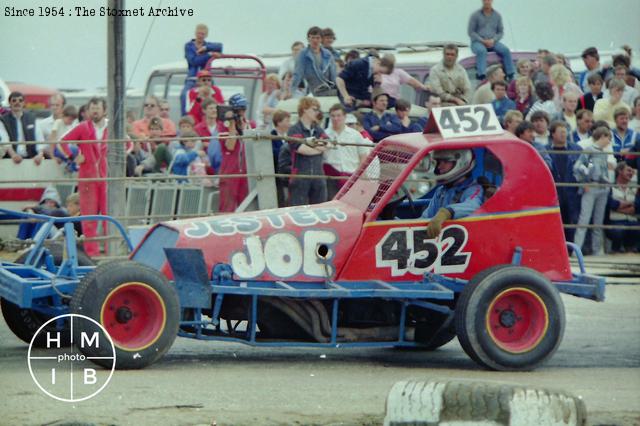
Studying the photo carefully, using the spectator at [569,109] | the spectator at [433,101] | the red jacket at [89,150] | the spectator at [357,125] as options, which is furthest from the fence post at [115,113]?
the spectator at [569,109]

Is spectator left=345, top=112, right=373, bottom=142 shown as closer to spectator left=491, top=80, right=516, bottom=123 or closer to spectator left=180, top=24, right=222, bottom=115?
spectator left=491, top=80, right=516, bottom=123

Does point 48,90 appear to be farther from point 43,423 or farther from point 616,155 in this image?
point 43,423

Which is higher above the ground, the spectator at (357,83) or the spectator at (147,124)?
the spectator at (357,83)

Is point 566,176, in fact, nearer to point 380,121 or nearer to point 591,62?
point 380,121

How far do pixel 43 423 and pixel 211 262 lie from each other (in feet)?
6.88

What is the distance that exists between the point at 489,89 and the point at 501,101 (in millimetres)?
439

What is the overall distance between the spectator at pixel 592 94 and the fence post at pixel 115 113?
228 inches

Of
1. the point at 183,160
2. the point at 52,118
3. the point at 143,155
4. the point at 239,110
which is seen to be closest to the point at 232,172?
the point at 239,110

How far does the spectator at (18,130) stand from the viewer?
14648 mm

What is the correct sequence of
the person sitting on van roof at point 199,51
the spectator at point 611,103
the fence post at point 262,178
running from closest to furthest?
the fence post at point 262,178 → the spectator at point 611,103 → the person sitting on van roof at point 199,51

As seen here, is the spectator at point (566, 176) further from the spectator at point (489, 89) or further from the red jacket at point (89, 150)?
the red jacket at point (89, 150)

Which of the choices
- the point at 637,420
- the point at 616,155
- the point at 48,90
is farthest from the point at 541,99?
the point at 48,90

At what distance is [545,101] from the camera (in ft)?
51.6

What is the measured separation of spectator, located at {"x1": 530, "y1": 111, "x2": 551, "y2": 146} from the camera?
47.8 feet
